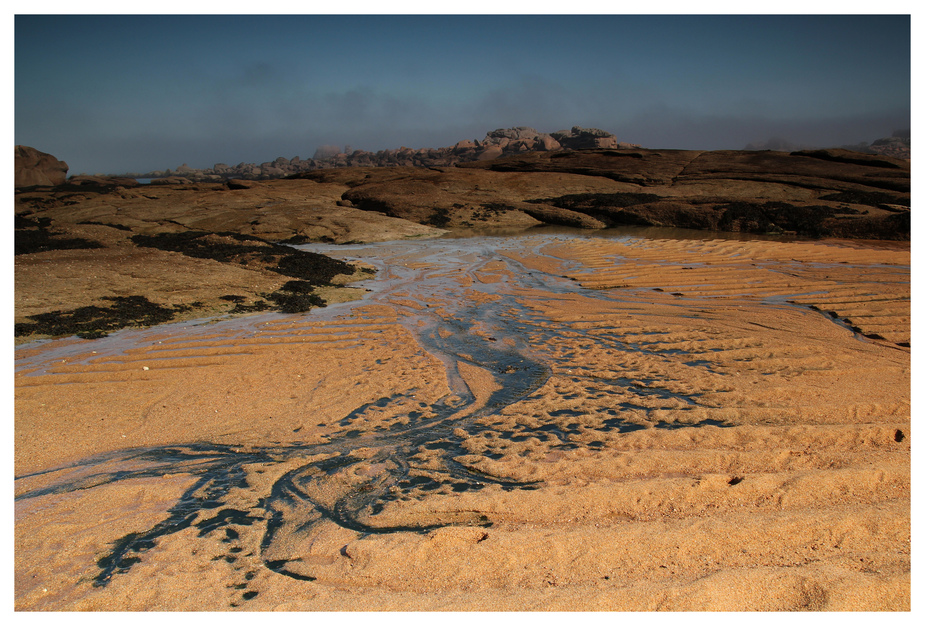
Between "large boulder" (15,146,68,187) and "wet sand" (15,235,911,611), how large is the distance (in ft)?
150

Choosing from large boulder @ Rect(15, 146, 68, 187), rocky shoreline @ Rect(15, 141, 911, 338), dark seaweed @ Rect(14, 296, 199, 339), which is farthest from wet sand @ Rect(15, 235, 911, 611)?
large boulder @ Rect(15, 146, 68, 187)

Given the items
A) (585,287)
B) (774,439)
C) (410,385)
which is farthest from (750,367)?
(585,287)

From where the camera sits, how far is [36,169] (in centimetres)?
4278

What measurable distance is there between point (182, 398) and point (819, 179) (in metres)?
31.6

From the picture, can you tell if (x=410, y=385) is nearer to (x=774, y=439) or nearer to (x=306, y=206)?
(x=774, y=439)

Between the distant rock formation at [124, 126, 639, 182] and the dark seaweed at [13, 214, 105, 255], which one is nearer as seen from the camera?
the dark seaweed at [13, 214, 105, 255]

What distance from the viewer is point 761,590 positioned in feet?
7.61

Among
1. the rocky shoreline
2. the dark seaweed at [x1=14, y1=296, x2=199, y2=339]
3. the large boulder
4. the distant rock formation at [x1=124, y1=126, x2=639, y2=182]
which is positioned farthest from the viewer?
the distant rock formation at [x1=124, y1=126, x2=639, y2=182]

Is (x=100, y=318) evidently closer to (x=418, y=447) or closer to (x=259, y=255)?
(x=259, y=255)

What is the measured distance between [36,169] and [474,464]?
53.2 metres

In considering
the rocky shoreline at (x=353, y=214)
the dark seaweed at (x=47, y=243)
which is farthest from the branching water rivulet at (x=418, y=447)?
the dark seaweed at (x=47, y=243)

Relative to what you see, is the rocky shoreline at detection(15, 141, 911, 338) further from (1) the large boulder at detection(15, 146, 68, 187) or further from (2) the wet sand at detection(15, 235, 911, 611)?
(2) the wet sand at detection(15, 235, 911, 611)

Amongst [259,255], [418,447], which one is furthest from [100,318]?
[418,447]

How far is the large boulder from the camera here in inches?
1638
